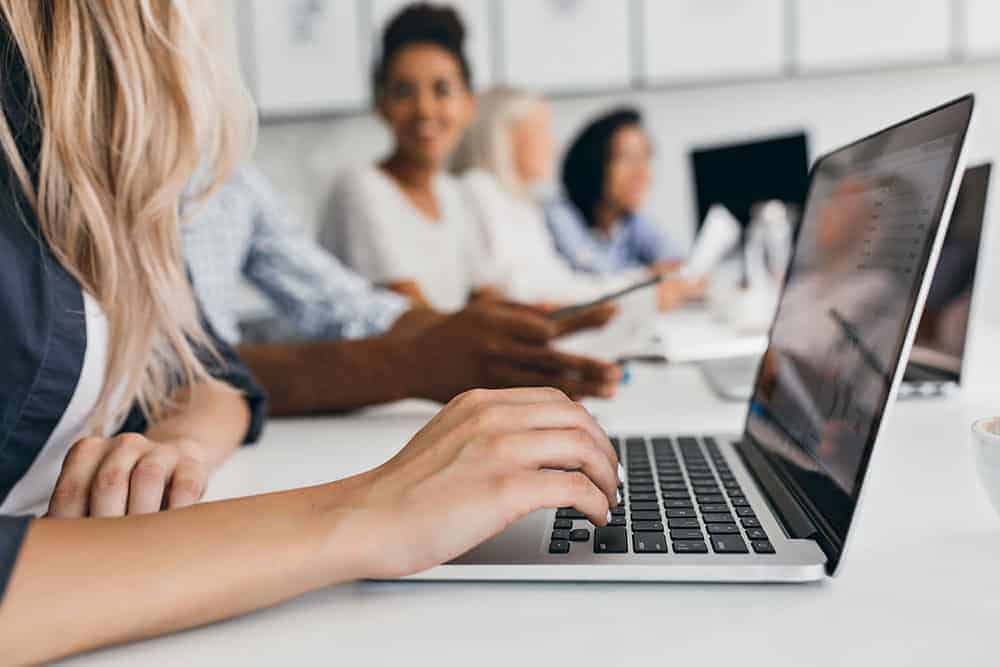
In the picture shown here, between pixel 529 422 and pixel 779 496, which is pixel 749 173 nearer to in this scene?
pixel 779 496

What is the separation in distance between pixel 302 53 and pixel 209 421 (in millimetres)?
2983

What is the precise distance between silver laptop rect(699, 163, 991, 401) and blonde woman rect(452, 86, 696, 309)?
72.1 inches

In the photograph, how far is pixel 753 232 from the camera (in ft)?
6.85

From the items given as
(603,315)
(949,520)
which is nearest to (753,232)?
(603,315)

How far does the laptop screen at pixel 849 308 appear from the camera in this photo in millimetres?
473

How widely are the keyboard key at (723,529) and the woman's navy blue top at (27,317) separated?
452 mm

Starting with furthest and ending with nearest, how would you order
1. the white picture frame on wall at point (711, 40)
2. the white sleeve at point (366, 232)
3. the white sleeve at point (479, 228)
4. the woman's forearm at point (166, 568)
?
the white picture frame on wall at point (711, 40) < the white sleeve at point (479, 228) < the white sleeve at point (366, 232) < the woman's forearm at point (166, 568)

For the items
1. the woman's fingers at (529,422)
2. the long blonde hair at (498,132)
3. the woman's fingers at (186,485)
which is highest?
the long blonde hair at (498,132)

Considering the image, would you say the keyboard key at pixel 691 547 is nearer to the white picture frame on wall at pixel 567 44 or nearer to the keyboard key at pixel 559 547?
the keyboard key at pixel 559 547

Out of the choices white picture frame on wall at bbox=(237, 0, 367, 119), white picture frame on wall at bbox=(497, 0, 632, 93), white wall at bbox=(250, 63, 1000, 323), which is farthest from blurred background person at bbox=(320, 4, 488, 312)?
white wall at bbox=(250, 63, 1000, 323)

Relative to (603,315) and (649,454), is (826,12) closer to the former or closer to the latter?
(603,315)

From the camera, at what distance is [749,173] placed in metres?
2.09

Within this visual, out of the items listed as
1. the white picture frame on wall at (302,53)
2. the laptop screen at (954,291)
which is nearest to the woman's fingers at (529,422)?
the laptop screen at (954,291)

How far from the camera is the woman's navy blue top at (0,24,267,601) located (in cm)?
63
